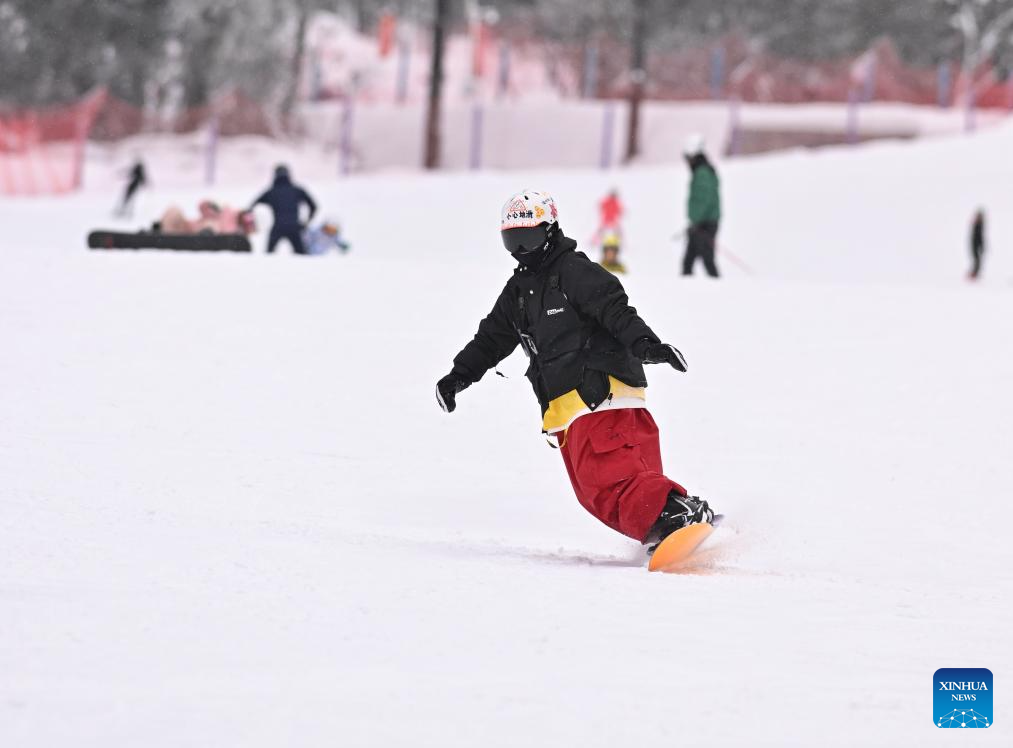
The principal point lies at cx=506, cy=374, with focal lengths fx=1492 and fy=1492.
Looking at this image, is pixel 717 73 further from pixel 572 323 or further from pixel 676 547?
pixel 676 547

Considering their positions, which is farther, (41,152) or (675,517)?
(41,152)

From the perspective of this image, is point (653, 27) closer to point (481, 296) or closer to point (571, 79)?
point (571, 79)

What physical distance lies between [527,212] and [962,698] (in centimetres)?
281

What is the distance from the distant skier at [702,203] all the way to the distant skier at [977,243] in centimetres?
1015

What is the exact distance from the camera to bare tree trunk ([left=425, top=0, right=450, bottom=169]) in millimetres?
32531

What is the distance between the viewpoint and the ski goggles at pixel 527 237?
6133 mm

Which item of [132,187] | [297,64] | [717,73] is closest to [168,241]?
[132,187]

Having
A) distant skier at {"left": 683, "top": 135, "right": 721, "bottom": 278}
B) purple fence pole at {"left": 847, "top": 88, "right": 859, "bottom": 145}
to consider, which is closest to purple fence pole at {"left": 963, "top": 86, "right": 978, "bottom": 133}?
purple fence pole at {"left": 847, "top": 88, "right": 859, "bottom": 145}

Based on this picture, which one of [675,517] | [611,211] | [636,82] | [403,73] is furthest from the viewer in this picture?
[403,73]

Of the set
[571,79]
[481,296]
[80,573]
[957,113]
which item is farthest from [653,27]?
[80,573]

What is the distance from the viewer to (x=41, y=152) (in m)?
29.6

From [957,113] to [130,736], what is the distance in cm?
3546

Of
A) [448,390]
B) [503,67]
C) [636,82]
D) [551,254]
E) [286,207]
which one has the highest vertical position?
[503,67]

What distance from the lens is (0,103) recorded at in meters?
39.6
